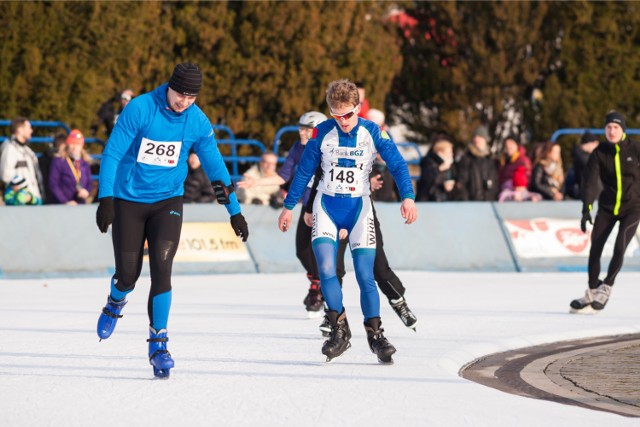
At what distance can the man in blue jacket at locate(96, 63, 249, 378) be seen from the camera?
9.12 metres

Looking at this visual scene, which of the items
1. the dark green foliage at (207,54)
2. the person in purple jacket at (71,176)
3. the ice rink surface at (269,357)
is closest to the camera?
the ice rink surface at (269,357)

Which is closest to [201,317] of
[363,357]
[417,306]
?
[417,306]

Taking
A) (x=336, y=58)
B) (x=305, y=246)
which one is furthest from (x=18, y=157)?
(x=336, y=58)

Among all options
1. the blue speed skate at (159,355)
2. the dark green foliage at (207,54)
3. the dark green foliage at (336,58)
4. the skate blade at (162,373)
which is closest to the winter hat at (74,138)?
the dark green foliage at (336,58)

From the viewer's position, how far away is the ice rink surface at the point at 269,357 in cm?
780

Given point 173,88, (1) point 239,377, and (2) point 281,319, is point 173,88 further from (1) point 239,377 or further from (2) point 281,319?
(2) point 281,319

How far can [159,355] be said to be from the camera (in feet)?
29.9

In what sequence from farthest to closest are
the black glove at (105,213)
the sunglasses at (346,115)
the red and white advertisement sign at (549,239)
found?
the red and white advertisement sign at (549,239)
the sunglasses at (346,115)
the black glove at (105,213)

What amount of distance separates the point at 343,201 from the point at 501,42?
29.4 m

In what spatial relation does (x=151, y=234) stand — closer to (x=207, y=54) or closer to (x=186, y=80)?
(x=186, y=80)

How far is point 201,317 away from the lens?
13266 millimetres

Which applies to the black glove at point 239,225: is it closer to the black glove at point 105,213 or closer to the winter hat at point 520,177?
the black glove at point 105,213

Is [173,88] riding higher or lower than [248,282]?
higher

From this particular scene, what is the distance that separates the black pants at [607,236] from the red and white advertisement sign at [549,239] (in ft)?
17.9
